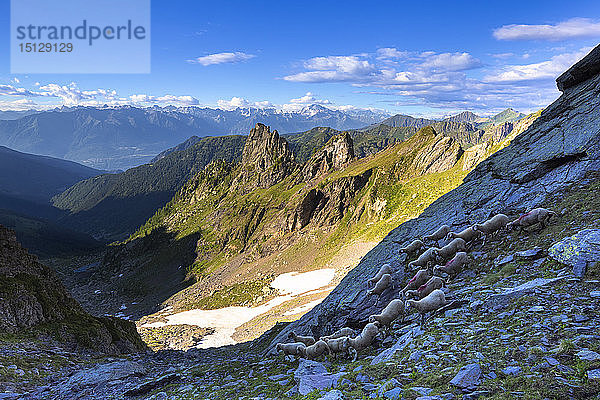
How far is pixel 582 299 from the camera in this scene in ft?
28.4

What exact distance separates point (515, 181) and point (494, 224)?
23.8ft

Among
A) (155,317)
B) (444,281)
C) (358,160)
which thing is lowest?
(155,317)

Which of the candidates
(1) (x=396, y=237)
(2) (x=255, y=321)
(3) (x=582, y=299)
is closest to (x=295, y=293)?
(2) (x=255, y=321)

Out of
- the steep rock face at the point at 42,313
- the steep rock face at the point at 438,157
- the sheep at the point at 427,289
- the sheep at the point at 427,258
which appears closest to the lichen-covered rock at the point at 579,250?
the sheep at the point at 427,289

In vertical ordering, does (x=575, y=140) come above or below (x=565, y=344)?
above

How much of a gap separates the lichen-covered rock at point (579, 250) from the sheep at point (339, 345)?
26.6 feet

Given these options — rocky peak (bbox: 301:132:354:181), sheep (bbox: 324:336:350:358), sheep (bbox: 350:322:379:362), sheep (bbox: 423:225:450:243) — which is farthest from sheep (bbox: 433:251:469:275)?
rocky peak (bbox: 301:132:354:181)

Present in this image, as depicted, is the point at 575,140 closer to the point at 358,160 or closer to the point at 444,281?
the point at 444,281

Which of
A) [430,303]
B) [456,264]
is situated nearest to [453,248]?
[456,264]

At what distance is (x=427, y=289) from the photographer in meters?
12.8

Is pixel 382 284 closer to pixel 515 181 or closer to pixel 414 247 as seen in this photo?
pixel 414 247

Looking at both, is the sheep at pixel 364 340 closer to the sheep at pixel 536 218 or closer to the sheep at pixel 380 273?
the sheep at pixel 380 273

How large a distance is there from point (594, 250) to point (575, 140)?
40.9 feet

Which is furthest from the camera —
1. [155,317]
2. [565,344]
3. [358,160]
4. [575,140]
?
[358,160]
